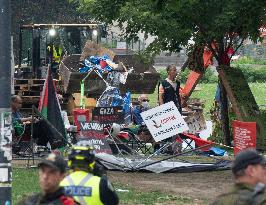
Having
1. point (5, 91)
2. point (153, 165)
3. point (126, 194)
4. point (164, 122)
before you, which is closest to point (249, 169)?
point (5, 91)

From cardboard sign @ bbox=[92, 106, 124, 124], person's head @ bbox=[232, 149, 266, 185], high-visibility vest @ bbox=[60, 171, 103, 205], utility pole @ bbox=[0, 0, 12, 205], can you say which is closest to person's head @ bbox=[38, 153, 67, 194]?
high-visibility vest @ bbox=[60, 171, 103, 205]

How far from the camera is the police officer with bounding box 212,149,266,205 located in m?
6.89

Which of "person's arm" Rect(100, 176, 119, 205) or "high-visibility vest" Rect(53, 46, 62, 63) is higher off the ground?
"person's arm" Rect(100, 176, 119, 205)

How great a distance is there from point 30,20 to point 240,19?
1875 inches

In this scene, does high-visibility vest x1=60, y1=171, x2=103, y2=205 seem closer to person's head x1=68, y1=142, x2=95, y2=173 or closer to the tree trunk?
person's head x1=68, y1=142, x2=95, y2=173

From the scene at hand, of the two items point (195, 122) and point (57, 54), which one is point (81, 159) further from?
point (57, 54)

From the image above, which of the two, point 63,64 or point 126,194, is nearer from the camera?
point 126,194

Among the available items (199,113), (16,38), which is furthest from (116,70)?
(16,38)

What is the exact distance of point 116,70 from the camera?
3027 centimetres

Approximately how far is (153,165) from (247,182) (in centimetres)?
1182

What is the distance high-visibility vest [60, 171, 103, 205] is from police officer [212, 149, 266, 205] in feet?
4.29

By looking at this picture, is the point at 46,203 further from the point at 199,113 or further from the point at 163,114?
the point at 199,113

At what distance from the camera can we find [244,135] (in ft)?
61.7

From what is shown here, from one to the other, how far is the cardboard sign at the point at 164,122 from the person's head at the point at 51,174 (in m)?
12.0
